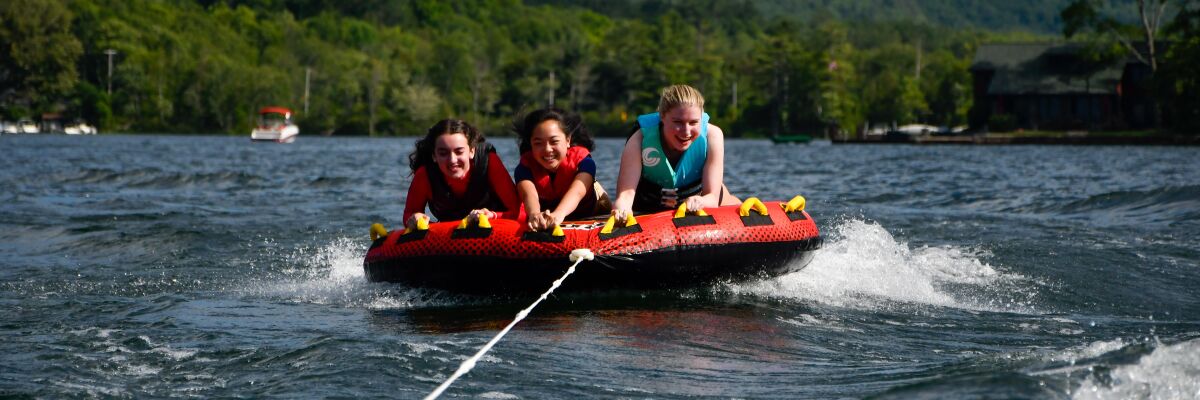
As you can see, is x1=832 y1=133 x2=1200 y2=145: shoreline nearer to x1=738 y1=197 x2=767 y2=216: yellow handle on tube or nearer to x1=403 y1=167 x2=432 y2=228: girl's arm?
x1=738 y1=197 x2=767 y2=216: yellow handle on tube

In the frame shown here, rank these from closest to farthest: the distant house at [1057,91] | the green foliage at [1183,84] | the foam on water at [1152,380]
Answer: the foam on water at [1152,380]
the green foliage at [1183,84]
the distant house at [1057,91]

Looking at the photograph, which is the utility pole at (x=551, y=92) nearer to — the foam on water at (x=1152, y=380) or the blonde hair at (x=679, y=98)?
the blonde hair at (x=679, y=98)

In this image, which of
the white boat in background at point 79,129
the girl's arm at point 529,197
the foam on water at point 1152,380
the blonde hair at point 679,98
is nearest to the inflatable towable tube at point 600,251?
the girl's arm at point 529,197

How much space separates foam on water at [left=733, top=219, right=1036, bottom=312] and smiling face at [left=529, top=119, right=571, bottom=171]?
1438mm

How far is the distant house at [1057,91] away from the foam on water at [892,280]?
170ft

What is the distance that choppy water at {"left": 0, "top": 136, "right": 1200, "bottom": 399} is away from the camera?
19.0 ft

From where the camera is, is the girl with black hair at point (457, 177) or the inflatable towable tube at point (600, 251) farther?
the girl with black hair at point (457, 177)

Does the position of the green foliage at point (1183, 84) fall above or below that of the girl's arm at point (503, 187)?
above

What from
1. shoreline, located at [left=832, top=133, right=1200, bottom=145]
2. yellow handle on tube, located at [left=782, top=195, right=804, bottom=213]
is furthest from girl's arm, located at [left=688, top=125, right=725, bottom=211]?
shoreline, located at [left=832, top=133, right=1200, bottom=145]

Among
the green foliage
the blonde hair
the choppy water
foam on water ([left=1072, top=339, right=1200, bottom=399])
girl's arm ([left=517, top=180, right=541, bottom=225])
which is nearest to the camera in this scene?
foam on water ([left=1072, top=339, right=1200, bottom=399])

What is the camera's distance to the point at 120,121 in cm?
9444

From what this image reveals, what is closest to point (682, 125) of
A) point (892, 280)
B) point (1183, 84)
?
point (892, 280)

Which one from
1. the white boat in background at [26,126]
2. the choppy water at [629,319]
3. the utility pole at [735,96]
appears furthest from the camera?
the utility pole at [735,96]

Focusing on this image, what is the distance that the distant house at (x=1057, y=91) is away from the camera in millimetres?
61031
